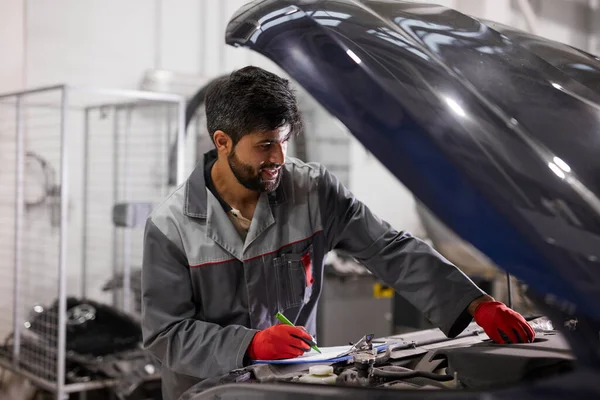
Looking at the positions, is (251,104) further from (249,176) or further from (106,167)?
(106,167)

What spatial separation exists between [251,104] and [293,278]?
0.47 metres

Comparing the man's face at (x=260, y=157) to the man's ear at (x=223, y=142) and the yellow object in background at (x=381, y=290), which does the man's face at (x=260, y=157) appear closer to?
the man's ear at (x=223, y=142)

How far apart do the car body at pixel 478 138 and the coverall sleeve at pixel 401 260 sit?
0.20 meters

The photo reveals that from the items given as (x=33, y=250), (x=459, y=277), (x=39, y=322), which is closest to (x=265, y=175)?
(x=459, y=277)

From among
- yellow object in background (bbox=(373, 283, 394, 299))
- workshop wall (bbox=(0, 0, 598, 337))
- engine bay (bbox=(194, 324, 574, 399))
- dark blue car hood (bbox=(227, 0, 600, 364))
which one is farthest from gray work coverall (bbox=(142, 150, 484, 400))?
→ yellow object in background (bbox=(373, 283, 394, 299))

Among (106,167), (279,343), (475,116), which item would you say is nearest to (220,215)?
(279,343)

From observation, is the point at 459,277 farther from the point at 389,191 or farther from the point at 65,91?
the point at 389,191

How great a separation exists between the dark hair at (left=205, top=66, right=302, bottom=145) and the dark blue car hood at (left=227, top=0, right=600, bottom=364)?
237 millimetres

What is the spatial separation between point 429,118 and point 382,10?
34 centimetres

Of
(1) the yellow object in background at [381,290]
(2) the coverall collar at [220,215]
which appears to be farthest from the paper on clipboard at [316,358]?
(1) the yellow object in background at [381,290]

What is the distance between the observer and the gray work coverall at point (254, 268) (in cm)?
159

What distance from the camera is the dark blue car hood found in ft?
3.19

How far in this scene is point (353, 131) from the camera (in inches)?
46.8

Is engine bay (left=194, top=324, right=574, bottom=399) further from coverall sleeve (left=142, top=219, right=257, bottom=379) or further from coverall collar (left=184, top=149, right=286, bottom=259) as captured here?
coverall collar (left=184, top=149, right=286, bottom=259)
